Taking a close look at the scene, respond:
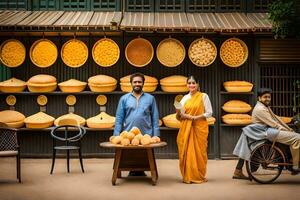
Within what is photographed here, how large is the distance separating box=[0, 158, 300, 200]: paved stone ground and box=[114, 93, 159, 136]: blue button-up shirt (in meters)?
0.95

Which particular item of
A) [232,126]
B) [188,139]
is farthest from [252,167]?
[232,126]

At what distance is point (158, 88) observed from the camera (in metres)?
11.7

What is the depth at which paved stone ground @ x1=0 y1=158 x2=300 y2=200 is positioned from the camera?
23.9 feet

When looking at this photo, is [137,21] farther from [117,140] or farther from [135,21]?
[117,140]

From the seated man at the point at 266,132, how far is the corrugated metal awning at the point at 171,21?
3.09 meters

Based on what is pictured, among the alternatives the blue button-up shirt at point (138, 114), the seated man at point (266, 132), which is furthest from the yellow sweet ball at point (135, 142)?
the seated man at point (266, 132)

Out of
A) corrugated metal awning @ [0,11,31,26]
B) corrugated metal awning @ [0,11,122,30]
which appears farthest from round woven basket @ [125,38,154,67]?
corrugated metal awning @ [0,11,31,26]

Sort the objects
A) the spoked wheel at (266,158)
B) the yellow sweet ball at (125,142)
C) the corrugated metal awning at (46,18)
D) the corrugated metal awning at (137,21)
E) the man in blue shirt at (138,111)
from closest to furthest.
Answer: the yellow sweet ball at (125,142), the spoked wheel at (266,158), the man in blue shirt at (138,111), the corrugated metal awning at (137,21), the corrugated metal awning at (46,18)

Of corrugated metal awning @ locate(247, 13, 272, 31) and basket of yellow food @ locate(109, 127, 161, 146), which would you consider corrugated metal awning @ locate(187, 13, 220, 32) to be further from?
basket of yellow food @ locate(109, 127, 161, 146)

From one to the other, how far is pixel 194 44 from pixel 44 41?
352 centimetres

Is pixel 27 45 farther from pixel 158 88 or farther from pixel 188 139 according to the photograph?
pixel 188 139

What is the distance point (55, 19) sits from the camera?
11266 mm

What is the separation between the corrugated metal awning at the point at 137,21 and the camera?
35.0 feet

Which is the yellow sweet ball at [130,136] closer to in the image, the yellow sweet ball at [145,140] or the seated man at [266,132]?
the yellow sweet ball at [145,140]
